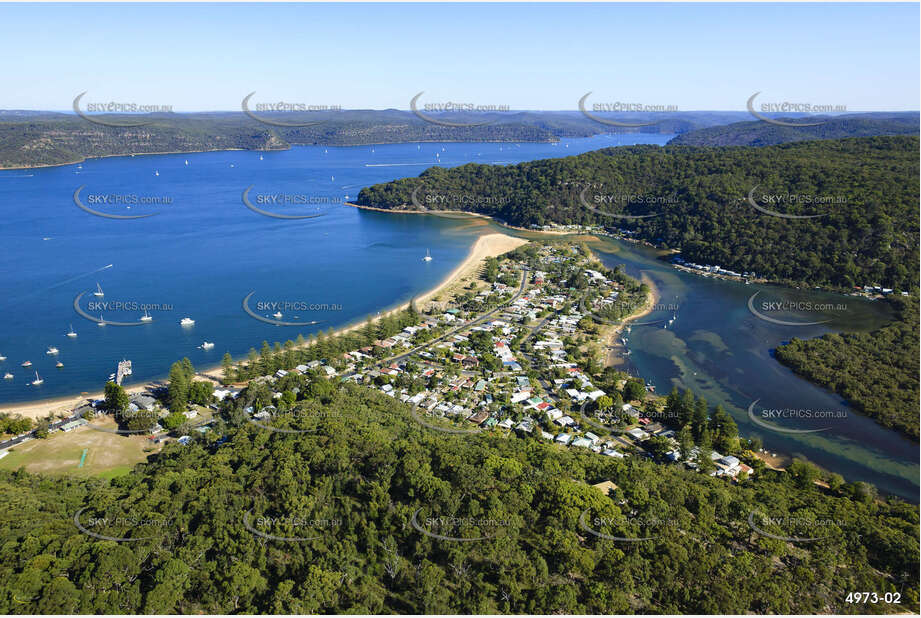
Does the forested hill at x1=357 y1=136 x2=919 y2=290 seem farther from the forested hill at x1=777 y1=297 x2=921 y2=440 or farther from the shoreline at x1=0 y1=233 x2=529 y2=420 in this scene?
the forested hill at x1=777 y1=297 x2=921 y2=440

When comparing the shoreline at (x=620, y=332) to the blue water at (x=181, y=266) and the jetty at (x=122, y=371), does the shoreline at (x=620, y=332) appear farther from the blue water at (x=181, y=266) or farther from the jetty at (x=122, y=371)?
the jetty at (x=122, y=371)

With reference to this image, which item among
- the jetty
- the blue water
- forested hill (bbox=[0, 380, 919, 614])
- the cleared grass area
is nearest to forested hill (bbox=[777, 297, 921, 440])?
forested hill (bbox=[0, 380, 919, 614])

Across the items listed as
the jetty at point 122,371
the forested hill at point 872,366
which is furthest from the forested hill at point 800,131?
the jetty at point 122,371

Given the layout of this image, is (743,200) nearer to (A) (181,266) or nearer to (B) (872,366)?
(B) (872,366)

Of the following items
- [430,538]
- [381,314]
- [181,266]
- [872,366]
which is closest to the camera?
[430,538]

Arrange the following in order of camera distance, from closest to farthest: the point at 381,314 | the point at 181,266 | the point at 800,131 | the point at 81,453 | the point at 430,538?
the point at 430,538
the point at 81,453
the point at 381,314
the point at 181,266
the point at 800,131

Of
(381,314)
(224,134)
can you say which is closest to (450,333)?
(381,314)

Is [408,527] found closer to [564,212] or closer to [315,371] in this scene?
[315,371]
